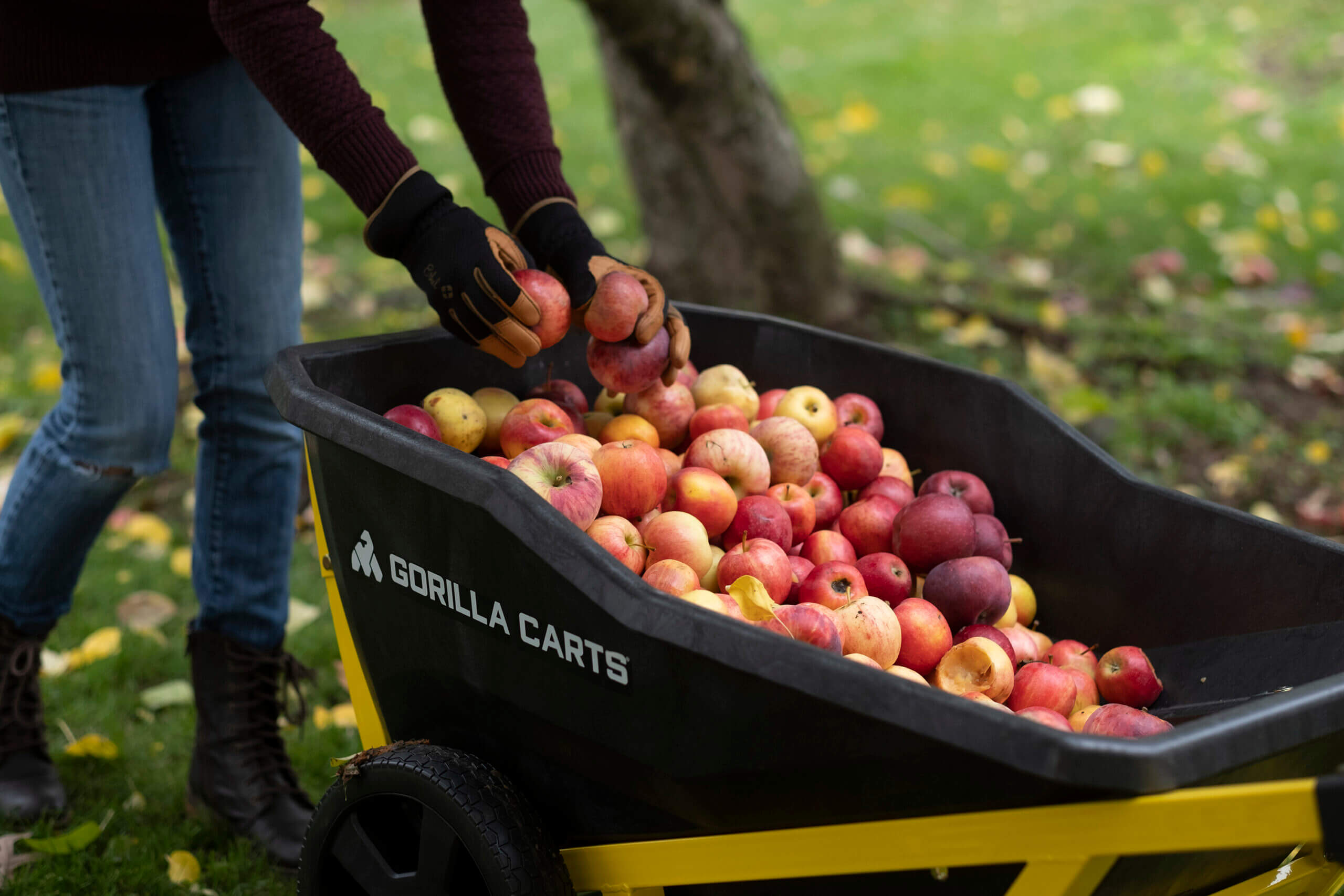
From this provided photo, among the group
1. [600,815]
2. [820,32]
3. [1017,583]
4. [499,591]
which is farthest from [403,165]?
[820,32]

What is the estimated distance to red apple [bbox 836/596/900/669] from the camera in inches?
61.7

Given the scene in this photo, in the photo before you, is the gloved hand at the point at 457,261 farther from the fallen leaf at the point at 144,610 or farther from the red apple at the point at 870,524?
the fallen leaf at the point at 144,610

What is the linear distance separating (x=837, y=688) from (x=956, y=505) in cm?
84

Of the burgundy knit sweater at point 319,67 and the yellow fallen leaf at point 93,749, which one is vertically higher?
the burgundy knit sweater at point 319,67

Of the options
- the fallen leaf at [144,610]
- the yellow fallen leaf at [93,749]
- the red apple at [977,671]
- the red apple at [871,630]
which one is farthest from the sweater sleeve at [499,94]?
the fallen leaf at [144,610]

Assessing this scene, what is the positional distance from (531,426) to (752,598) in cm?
51

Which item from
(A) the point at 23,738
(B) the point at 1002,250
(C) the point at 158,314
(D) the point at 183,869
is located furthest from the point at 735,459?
(B) the point at 1002,250

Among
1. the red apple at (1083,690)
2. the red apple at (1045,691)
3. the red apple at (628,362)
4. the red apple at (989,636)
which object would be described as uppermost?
the red apple at (628,362)

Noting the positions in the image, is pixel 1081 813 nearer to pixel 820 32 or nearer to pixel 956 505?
pixel 956 505

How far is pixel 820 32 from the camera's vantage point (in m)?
9.64

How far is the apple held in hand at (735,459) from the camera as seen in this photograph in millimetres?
1956

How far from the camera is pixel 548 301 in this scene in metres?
1.81

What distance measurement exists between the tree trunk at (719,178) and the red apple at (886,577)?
100.0 inches

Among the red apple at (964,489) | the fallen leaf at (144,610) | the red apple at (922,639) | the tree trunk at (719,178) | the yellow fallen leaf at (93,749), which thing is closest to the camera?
the red apple at (922,639)
